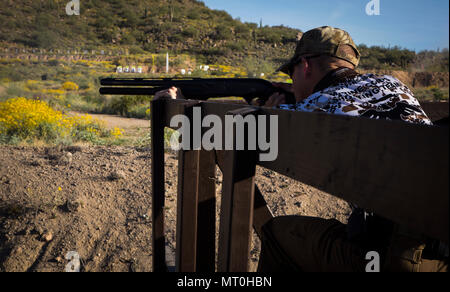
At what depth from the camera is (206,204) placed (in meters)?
1.88

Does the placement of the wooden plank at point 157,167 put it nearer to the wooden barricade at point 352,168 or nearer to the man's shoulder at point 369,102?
the wooden barricade at point 352,168

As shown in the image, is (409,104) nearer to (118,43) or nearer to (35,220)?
(35,220)

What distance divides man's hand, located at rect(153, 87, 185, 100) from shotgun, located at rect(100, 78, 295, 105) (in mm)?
75

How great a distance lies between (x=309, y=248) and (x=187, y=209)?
0.67 metres

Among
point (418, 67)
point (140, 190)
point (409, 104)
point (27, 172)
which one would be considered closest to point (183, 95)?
point (409, 104)

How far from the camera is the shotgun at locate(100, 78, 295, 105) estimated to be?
2.33 meters

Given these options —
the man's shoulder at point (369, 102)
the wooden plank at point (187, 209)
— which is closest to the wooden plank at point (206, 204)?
the wooden plank at point (187, 209)

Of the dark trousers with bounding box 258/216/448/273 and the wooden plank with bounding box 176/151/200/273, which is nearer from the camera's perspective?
the dark trousers with bounding box 258/216/448/273

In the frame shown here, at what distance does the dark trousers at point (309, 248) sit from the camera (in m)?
1.47

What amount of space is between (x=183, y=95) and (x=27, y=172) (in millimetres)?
3415

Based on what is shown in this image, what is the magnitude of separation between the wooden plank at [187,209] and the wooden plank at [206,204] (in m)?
0.11

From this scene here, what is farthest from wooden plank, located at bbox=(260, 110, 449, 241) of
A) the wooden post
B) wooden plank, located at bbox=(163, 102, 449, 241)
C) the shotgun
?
the shotgun

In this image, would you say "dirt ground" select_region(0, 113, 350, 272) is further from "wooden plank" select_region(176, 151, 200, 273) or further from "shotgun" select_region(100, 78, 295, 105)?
"shotgun" select_region(100, 78, 295, 105)

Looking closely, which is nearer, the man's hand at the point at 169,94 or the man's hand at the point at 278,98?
the man's hand at the point at 169,94
